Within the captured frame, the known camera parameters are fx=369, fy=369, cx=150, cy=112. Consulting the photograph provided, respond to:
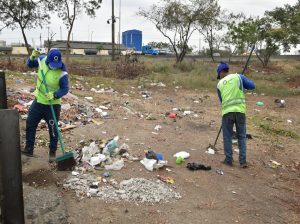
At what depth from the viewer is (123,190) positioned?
13.4ft

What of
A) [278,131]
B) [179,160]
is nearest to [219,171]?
[179,160]

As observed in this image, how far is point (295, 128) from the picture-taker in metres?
8.60

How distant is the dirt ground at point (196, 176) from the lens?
369cm

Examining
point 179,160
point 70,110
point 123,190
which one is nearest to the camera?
point 123,190

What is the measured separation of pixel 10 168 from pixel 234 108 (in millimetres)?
3463

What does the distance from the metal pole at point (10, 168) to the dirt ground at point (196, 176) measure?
792 mm

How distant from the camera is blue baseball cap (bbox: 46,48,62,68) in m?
4.49

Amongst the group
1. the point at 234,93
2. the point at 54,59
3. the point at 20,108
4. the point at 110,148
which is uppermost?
the point at 54,59

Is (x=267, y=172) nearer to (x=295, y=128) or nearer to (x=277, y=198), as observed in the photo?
(x=277, y=198)

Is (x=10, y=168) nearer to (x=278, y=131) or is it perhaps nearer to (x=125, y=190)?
(x=125, y=190)

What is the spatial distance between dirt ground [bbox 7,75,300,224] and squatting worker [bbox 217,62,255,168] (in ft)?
0.86

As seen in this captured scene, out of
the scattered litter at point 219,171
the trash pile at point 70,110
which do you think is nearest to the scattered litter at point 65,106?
the trash pile at point 70,110

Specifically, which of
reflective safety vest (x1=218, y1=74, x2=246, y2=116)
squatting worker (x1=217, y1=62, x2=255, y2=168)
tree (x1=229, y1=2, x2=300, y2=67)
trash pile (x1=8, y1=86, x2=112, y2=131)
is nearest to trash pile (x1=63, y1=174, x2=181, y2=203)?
squatting worker (x1=217, y1=62, x2=255, y2=168)

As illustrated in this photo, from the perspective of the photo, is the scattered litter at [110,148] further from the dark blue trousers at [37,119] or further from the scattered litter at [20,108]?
the scattered litter at [20,108]
